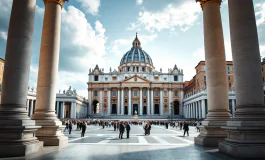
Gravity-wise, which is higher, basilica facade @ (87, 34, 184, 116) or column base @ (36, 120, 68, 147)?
basilica facade @ (87, 34, 184, 116)

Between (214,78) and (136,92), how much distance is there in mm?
76001

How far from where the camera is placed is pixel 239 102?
7.80m

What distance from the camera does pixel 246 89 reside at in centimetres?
757

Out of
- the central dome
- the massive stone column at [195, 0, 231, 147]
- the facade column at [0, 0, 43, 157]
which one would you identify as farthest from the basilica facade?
the facade column at [0, 0, 43, 157]

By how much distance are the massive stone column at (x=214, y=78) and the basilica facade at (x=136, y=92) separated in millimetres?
72899

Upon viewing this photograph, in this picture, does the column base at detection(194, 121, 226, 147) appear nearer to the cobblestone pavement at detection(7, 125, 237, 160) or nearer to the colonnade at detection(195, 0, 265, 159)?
the cobblestone pavement at detection(7, 125, 237, 160)

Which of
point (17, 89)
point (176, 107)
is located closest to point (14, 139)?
point (17, 89)

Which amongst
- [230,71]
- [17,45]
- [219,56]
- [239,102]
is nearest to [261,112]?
[239,102]

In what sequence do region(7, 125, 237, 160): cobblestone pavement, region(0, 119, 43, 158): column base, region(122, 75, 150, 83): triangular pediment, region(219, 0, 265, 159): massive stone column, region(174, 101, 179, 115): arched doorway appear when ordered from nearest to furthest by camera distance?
region(219, 0, 265, 159): massive stone column
region(0, 119, 43, 158): column base
region(7, 125, 237, 160): cobblestone pavement
region(122, 75, 150, 83): triangular pediment
region(174, 101, 179, 115): arched doorway

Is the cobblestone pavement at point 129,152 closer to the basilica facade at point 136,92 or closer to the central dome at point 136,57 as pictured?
the basilica facade at point 136,92

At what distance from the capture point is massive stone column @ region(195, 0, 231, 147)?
1012cm

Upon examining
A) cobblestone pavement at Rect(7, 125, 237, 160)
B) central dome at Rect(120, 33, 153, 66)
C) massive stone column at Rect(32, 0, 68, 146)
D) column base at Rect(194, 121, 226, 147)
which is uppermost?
central dome at Rect(120, 33, 153, 66)

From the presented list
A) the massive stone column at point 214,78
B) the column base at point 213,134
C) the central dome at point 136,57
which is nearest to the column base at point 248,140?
the column base at point 213,134

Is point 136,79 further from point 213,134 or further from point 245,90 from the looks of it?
point 245,90
